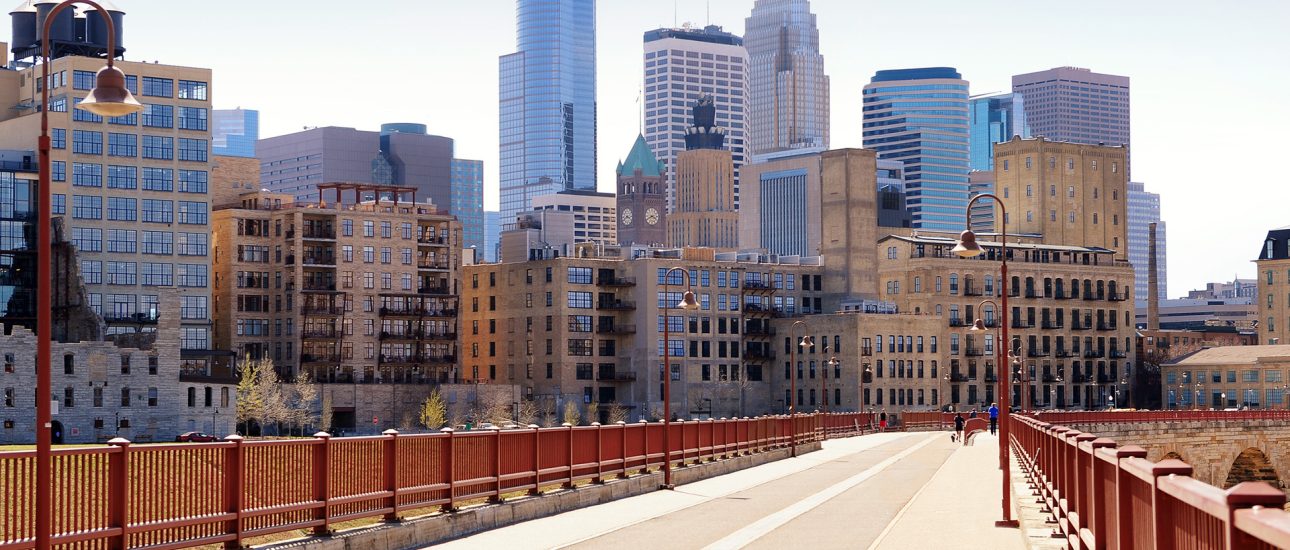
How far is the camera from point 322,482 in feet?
77.2

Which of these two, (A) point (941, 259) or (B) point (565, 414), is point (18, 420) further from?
(A) point (941, 259)

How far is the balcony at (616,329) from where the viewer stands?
157m

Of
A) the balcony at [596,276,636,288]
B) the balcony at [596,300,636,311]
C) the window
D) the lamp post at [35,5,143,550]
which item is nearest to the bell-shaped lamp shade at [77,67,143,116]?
the lamp post at [35,5,143,550]

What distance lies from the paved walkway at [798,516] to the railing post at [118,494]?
24.6 ft

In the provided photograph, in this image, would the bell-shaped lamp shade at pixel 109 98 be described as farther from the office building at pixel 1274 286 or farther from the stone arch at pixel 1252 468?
the office building at pixel 1274 286

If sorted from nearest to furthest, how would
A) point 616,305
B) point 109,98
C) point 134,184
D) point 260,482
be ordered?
point 109,98 < point 260,482 < point 134,184 < point 616,305

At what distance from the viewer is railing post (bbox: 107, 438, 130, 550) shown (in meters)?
18.9

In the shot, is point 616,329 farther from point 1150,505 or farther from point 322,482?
point 1150,505

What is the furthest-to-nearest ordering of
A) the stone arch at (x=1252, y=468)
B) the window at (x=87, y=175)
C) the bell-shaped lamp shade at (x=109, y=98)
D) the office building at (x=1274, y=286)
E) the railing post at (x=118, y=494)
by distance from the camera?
the office building at (x=1274, y=286)
the window at (x=87, y=175)
the stone arch at (x=1252, y=468)
the railing post at (x=118, y=494)
the bell-shaped lamp shade at (x=109, y=98)

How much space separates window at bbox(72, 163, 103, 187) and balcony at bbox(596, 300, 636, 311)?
158 ft

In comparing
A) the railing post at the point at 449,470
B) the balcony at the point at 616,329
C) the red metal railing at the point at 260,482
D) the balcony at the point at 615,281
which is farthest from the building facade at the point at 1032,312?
the railing post at the point at 449,470

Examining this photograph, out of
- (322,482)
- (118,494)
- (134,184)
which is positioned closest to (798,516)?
(322,482)

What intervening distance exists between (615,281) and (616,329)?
4.80 meters

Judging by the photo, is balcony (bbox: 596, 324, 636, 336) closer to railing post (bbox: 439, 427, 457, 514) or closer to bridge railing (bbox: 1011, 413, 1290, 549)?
railing post (bbox: 439, 427, 457, 514)
